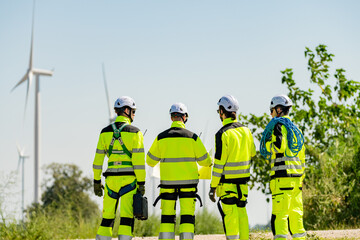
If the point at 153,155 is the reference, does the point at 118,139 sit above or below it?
above

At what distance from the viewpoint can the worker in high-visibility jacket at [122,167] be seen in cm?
970

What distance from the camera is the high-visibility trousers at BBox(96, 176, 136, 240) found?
9.71 meters

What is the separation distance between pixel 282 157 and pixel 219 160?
3.46 feet

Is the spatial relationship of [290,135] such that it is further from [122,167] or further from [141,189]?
[122,167]

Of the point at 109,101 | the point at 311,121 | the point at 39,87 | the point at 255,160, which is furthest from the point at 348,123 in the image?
Answer: the point at 39,87

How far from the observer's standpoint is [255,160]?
68.9 feet

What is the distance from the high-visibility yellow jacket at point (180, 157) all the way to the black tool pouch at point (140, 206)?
417mm

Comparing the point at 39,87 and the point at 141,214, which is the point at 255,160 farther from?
the point at 39,87

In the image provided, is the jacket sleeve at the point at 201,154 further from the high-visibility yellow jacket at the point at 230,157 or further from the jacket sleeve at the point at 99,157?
the jacket sleeve at the point at 99,157

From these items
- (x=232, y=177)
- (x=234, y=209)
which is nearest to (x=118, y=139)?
(x=232, y=177)

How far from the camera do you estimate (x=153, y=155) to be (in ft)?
32.6

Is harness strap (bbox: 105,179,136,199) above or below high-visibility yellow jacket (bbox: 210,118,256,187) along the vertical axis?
below

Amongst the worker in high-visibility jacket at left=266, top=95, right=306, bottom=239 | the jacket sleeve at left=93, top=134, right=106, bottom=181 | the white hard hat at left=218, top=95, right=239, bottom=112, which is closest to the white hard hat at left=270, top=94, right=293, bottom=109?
the worker in high-visibility jacket at left=266, top=95, right=306, bottom=239

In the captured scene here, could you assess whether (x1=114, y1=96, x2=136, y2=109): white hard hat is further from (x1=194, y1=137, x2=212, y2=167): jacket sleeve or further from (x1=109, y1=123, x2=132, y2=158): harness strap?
(x1=194, y1=137, x2=212, y2=167): jacket sleeve
